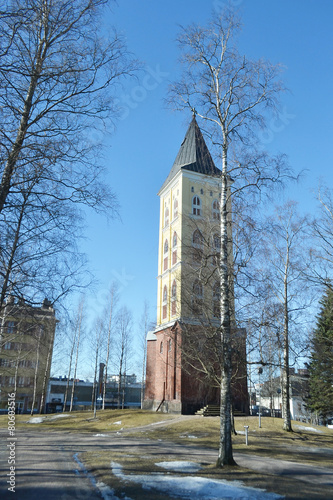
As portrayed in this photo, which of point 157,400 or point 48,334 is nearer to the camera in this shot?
point 48,334

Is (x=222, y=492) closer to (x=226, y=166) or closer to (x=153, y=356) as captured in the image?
(x=226, y=166)

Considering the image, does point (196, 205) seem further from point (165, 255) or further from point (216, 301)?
point (216, 301)

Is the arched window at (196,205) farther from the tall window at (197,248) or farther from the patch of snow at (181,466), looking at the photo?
the patch of snow at (181,466)

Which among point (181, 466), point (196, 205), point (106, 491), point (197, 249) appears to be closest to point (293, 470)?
point (181, 466)

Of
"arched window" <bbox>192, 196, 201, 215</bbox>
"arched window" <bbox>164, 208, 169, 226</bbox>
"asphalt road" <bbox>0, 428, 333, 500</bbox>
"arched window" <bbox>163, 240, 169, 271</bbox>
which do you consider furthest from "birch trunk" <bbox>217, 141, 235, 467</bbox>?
"arched window" <bbox>164, 208, 169, 226</bbox>

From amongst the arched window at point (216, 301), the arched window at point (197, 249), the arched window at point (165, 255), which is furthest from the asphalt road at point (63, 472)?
the arched window at point (165, 255)

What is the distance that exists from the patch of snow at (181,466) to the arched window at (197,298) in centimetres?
541

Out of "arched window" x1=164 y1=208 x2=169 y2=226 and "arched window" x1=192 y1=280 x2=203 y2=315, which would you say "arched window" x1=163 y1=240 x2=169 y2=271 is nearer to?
"arched window" x1=164 y1=208 x2=169 y2=226

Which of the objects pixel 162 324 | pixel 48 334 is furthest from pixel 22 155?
pixel 162 324

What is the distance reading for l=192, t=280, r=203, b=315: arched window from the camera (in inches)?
562

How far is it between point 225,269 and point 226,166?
3.58 m

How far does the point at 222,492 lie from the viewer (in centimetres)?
689

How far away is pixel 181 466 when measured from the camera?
9562mm

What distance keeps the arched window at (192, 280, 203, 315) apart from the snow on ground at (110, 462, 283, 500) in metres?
6.78
